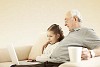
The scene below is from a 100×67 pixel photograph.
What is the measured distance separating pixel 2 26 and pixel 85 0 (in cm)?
140

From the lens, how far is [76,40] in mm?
2146

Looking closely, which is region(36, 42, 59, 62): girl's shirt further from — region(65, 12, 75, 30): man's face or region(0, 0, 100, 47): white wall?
region(0, 0, 100, 47): white wall

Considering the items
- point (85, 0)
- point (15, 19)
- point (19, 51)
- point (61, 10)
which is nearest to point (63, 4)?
point (61, 10)

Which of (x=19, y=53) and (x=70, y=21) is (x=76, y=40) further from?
(x=19, y=53)

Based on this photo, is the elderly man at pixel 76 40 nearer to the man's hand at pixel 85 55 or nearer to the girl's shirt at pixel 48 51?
the man's hand at pixel 85 55

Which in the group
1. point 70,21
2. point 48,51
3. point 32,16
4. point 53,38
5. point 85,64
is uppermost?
point 32,16

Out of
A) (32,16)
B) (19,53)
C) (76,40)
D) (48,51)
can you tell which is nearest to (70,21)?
(76,40)

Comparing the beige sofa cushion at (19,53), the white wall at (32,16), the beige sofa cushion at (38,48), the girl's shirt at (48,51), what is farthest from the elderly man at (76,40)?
the white wall at (32,16)

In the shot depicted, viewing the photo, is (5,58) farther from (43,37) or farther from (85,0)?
(85,0)

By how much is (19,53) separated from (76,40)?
3.17 feet

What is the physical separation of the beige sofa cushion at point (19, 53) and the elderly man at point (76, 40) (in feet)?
2.45

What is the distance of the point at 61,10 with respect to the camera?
11.8 ft

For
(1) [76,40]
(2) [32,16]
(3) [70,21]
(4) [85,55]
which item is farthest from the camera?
(2) [32,16]

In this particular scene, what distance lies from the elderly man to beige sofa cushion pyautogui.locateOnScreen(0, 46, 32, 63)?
2.45 ft
